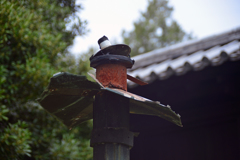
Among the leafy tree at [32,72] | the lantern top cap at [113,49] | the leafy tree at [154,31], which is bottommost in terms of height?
the lantern top cap at [113,49]

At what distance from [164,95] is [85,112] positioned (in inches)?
73.1

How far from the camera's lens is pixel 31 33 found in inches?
229

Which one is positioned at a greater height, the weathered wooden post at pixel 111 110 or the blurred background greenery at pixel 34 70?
the blurred background greenery at pixel 34 70

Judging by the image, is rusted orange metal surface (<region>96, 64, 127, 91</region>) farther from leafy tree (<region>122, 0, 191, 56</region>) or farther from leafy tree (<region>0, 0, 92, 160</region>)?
leafy tree (<region>122, 0, 191, 56</region>)

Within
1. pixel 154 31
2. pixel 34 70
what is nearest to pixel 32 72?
pixel 34 70

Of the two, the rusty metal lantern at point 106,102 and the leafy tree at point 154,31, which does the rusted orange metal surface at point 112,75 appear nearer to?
the rusty metal lantern at point 106,102

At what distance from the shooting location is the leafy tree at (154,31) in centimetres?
2094

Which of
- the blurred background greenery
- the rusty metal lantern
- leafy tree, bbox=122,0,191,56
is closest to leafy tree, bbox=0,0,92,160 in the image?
the blurred background greenery

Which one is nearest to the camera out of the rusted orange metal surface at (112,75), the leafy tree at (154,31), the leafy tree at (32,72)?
the rusted orange metal surface at (112,75)

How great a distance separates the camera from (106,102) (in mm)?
1689

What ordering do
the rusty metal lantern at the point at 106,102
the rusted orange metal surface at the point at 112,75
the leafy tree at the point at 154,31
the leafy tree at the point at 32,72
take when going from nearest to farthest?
the rusty metal lantern at the point at 106,102 < the rusted orange metal surface at the point at 112,75 < the leafy tree at the point at 32,72 < the leafy tree at the point at 154,31

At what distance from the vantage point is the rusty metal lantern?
1.56m

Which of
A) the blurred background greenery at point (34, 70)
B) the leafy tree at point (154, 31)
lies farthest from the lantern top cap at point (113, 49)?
the leafy tree at point (154, 31)

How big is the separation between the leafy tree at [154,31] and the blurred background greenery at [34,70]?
520 inches
